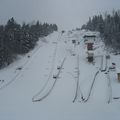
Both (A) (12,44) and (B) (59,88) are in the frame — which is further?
(A) (12,44)

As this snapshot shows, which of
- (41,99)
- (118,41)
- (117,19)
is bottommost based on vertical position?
(41,99)

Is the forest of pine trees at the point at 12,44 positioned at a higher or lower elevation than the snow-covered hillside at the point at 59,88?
higher

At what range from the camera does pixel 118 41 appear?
7006 centimetres

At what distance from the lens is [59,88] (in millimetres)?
40844

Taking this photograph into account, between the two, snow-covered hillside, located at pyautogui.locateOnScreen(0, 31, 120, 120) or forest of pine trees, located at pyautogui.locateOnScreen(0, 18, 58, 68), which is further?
forest of pine trees, located at pyautogui.locateOnScreen(0, 18, 58, 68)

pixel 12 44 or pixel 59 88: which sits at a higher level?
pixel 12 44

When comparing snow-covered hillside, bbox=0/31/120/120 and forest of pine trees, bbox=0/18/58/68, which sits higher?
forest of pine trees, bbox=0/18/58/68

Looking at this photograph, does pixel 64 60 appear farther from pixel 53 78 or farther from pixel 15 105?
pixel 15 105

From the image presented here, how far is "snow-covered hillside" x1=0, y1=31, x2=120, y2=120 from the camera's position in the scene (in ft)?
90.9

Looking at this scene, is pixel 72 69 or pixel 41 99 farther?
pixel 72 69

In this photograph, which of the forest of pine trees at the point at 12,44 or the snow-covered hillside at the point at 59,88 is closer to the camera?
the snow-covered hillside at the point at 59,88

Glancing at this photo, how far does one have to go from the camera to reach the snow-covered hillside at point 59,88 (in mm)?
27719

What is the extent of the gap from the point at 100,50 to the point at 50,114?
49.4m

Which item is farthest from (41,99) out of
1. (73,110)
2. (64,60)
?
(64,60)
